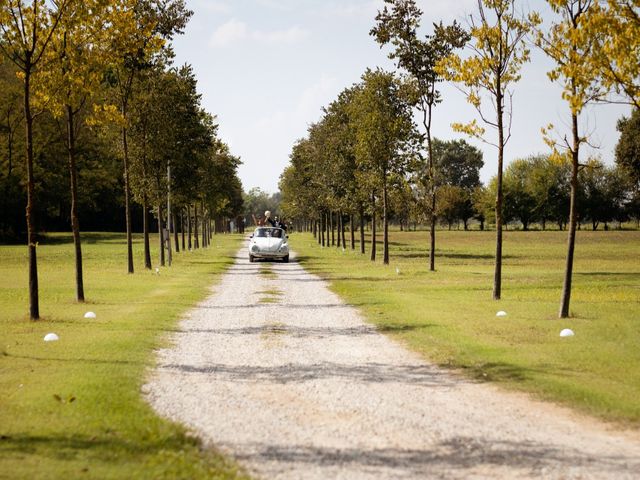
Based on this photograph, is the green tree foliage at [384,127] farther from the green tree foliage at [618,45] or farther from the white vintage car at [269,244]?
the green tree foliage at [618,45]

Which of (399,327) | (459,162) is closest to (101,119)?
(399,327)

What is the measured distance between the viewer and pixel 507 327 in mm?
14445

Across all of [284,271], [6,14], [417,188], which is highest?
[6,14]

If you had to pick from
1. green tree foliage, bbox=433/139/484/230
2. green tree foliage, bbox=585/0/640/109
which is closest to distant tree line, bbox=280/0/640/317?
green tree foliage, bbox=585/0/640/109

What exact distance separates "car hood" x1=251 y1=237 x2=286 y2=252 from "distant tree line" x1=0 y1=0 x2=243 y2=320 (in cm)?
440

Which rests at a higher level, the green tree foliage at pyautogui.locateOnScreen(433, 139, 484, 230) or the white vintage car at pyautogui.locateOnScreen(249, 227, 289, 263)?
the green tree foliage at pyautogui.locateOnScreen(433, 139, 484, 230)

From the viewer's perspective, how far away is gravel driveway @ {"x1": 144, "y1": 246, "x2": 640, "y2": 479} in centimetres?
597

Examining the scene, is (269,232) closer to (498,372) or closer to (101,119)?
(101,119)

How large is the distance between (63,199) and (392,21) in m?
51.3

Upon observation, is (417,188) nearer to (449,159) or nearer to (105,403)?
(105,403)

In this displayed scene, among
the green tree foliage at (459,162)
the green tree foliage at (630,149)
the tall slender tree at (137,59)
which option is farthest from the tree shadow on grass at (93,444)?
the green tree foliage at (459,162)

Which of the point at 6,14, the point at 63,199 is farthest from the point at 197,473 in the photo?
the point at 63,199

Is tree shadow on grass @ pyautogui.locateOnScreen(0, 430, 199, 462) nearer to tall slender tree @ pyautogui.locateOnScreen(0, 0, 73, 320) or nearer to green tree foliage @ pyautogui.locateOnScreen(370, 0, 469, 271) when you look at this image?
tall slender tree @ pyautogui.locateOnScreen(0, 0, 73, 320)

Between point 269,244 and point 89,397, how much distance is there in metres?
30.3
